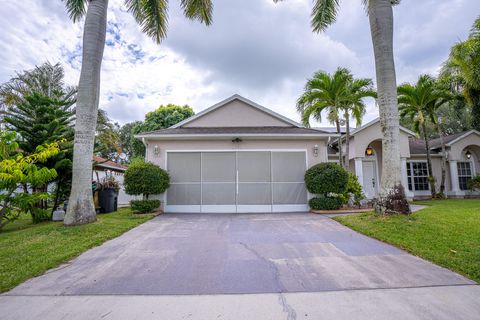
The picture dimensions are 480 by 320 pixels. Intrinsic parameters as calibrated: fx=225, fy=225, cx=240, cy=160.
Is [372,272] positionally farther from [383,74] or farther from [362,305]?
[383,74]

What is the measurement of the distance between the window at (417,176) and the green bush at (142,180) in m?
15.5

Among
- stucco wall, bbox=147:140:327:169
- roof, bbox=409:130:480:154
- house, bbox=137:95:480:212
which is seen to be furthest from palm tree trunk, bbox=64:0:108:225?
roof, bbox=409:130:480:154

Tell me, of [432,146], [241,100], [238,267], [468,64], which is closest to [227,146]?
[241,100]

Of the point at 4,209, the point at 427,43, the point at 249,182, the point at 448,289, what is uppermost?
the point at 427,43

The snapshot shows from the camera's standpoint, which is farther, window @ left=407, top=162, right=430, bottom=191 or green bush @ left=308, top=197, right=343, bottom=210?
window @ left=407, top=162, right=430, bottom=191

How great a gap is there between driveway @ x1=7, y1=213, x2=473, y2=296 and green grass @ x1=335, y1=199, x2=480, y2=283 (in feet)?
0.91

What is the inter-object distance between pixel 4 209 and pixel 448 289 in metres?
11.2

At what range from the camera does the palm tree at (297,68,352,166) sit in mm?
11820

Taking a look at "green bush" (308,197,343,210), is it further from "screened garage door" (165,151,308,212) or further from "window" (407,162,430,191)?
"window" (407,162,430,191)

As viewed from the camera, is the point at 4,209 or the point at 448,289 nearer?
the point at 448,289

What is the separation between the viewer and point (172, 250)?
4.79 metres

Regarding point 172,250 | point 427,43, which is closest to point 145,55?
point 172,250

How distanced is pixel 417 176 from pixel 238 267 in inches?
640

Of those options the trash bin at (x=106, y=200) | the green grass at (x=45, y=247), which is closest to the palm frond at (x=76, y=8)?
the trash bin at (x=106, y=200)
